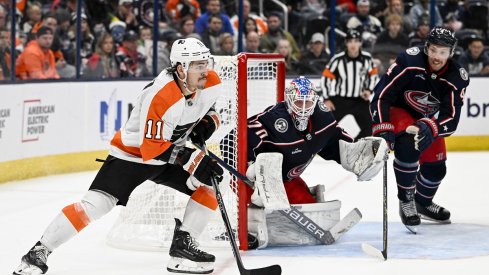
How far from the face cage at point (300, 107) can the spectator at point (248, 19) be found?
16.5 feet

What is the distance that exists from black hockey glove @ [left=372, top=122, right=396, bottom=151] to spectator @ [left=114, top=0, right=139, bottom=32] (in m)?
4.65

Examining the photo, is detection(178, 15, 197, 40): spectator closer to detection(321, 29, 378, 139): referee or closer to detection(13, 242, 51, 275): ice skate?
detection(321, 29, 378, 139): referee

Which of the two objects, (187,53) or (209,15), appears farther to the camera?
(209,15)

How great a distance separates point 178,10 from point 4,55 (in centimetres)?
244

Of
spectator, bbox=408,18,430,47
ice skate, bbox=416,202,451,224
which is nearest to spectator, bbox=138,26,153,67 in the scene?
spectator, bbox=408,18,430,47

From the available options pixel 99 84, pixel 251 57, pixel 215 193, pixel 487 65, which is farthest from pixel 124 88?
pixel 215 193

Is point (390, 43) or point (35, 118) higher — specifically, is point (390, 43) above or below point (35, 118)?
above

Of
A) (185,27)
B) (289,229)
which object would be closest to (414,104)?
(289,229)

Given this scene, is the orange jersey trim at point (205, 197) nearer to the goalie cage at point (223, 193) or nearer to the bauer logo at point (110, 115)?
Result: the goalie cage at point (223, 193)

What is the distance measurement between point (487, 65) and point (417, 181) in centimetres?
443

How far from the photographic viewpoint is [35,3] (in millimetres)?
9367

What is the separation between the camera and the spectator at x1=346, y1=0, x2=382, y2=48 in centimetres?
1051

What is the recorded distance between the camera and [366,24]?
1052cm

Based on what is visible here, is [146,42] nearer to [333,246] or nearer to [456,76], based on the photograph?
[456,76]
